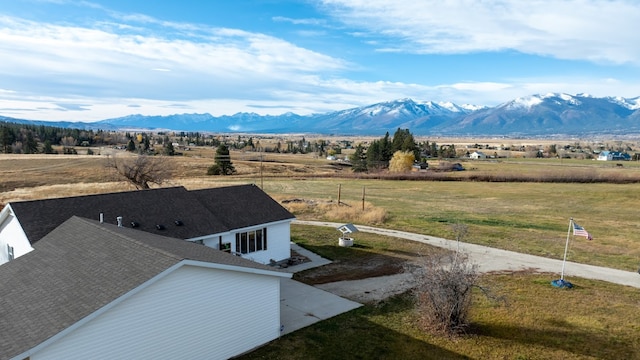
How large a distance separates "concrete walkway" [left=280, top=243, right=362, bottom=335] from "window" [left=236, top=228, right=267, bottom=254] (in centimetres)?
316

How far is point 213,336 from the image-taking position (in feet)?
44.8

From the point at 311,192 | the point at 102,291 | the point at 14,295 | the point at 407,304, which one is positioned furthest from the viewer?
the point at 311,192

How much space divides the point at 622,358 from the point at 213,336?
14.3 metres

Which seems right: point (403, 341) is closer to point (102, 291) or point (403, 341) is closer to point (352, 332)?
point (352, 332)

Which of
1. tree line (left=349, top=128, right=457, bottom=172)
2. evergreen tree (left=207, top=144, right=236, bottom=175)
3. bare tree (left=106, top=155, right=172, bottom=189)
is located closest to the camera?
bare tree (left=106, top=155, right=172, bottom=189)

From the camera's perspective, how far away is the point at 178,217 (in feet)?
70.6

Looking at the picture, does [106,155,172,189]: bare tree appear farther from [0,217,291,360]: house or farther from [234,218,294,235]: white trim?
[0,217,291,360]: house

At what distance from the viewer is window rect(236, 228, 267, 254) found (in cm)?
2300

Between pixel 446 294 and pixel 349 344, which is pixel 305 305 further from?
pixel 446 294

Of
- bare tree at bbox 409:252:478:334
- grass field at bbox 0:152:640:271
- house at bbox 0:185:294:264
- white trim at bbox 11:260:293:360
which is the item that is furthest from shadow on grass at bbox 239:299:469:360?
grass field at bbox 0:152:640:271

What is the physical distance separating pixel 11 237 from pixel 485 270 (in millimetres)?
25086

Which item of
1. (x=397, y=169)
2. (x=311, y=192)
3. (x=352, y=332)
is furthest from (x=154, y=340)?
(x=397, y=169)

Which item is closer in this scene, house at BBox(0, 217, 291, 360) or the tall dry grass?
house at BBox(0, 217, 291, 360)

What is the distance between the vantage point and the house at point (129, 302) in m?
10.6
